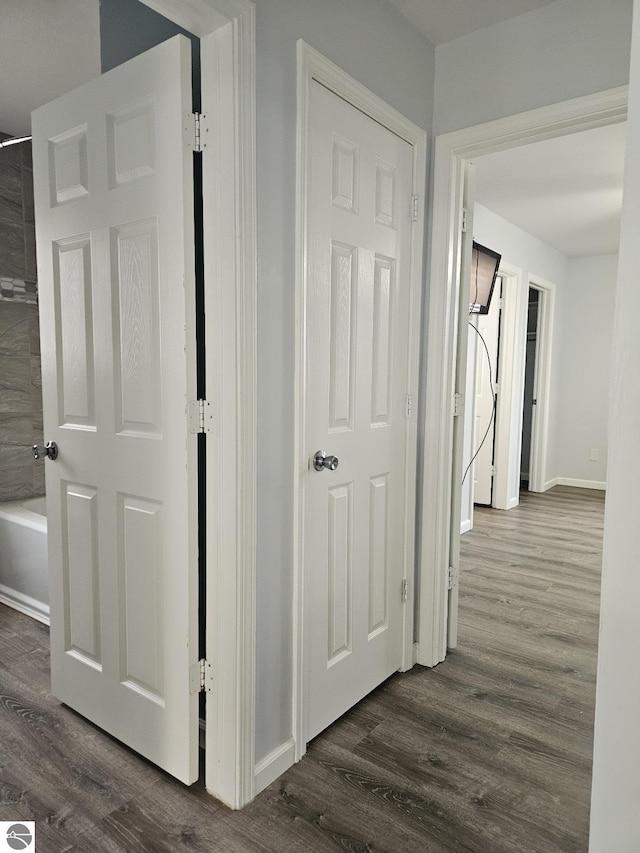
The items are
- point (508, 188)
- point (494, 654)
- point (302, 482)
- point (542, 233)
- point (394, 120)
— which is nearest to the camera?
point (302, 482)

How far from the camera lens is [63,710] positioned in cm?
206

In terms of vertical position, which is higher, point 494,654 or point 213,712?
point 213,712

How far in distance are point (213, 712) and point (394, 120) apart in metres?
2.07

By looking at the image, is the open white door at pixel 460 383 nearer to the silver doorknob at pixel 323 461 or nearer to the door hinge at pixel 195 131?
the silver doorknob at pixel 323 461

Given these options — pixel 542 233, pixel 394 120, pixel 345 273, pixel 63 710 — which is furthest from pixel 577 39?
pixel 542 233

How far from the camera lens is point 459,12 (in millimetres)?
2031

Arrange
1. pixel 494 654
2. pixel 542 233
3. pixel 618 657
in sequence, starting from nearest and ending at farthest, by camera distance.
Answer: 1. pixel 618 657
2. pixel 494 654
3. pixel 542 233

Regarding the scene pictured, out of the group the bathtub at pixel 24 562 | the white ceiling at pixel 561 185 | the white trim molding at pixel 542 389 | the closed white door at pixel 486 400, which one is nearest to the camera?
the bathtub at pixel 24 562

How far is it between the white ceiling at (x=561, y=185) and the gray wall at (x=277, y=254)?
1713mm

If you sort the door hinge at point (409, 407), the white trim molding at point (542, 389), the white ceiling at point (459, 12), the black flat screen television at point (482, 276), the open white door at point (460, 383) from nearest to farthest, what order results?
the white ceiling at point (459, 12) → the door hinge at point (409, 407) → the open white door at point (460, 383) → the black flat screen television at point (482, 276) → the white trim molding at point (542, 389)

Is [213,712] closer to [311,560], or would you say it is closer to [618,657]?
[311,560]

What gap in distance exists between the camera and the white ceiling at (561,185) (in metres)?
3.34

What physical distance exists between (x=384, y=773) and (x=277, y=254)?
162cm

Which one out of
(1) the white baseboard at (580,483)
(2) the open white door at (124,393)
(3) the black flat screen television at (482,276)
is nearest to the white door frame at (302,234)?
(2) the open white door at (124,393)
